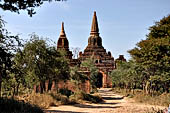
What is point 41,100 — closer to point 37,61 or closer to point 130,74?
point 37,61

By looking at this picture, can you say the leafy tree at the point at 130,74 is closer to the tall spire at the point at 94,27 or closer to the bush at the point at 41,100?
the bush at the point at 41,100

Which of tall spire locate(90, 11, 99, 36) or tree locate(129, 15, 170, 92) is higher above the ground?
tall spire locate(90, 11, 99, 36)

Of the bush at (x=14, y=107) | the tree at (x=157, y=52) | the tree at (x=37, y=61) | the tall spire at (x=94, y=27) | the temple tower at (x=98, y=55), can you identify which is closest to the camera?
the bush at (x=14, y=107)

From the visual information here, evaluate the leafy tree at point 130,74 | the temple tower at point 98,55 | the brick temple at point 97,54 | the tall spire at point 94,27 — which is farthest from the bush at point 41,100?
the tall spire at point 94,27

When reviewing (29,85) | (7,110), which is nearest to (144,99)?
(29,85)

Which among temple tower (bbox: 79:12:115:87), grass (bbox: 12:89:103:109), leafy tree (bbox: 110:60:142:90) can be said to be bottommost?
grass (bbox: 12:89:103:109)

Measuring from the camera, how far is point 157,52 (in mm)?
23922

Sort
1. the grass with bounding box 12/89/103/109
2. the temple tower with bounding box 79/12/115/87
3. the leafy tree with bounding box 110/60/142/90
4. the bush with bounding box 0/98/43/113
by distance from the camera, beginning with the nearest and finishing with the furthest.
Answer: the bush with bounding box 0/98/43/113
the grass with bounding box 12/89/103/109
the leafy tree with bounding box 110/60/142/90
the temple tower with bounding box 79/12/115/87

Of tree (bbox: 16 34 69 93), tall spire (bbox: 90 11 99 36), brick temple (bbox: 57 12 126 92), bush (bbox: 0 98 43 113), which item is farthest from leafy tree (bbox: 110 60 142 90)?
tall spire (bbox: 90 11 99 36)

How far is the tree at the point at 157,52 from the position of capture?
2361 centimetres

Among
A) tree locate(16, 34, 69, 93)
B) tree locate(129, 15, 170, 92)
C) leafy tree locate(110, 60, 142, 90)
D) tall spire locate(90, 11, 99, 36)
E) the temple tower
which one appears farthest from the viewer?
tall spire locate(90, 11, 99, 36)

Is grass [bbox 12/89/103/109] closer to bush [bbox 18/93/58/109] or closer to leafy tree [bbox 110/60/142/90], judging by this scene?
bush [bbox 18/93/58/109]

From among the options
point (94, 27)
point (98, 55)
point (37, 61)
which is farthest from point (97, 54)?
point (37, 61)

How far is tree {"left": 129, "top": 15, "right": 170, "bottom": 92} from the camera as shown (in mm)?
23609
